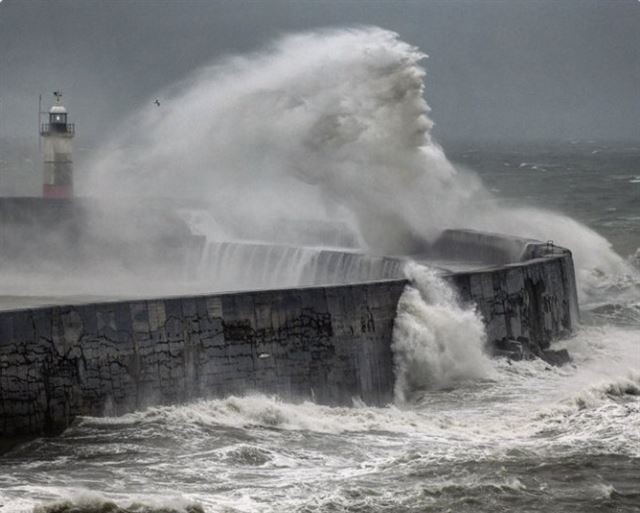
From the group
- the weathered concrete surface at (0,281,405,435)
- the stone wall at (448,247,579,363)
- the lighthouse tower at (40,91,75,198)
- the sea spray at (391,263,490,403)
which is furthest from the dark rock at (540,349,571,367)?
the lighthouse tower at (40,91,75,198)

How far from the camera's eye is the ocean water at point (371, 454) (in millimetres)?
9820

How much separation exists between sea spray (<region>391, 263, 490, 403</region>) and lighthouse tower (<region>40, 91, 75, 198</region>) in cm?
1363

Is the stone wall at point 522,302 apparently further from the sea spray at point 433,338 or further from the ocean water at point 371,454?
the ocean water at point 371,454

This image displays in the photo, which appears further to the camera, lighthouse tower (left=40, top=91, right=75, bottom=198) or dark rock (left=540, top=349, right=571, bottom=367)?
lighthouse tower (left=40, top=91, right=75, bottom=198)

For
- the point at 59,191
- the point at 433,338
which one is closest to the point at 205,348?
the point at 433,338

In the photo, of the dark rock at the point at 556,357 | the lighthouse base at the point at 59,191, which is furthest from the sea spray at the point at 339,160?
the dark rock at the point at 556,357

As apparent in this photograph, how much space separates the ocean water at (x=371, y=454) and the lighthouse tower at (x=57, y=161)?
46.4 ft

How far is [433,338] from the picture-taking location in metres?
14.0

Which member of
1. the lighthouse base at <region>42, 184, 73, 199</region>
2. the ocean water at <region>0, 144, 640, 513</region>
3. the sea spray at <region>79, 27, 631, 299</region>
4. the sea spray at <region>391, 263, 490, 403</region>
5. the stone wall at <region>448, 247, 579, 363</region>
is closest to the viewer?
the ocean water at <region>0, 144, 640, 513</region>

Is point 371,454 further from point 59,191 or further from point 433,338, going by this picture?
point 59,191

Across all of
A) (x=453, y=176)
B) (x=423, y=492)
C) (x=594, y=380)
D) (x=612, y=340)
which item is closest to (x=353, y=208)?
(x=453, y=176)

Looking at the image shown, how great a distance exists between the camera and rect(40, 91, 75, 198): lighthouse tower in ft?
87.2

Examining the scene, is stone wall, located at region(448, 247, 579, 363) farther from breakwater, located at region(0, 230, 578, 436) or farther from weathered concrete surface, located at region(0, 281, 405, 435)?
weathered concrete surface, located at region(0, 281, 405, 435)

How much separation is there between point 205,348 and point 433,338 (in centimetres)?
266
